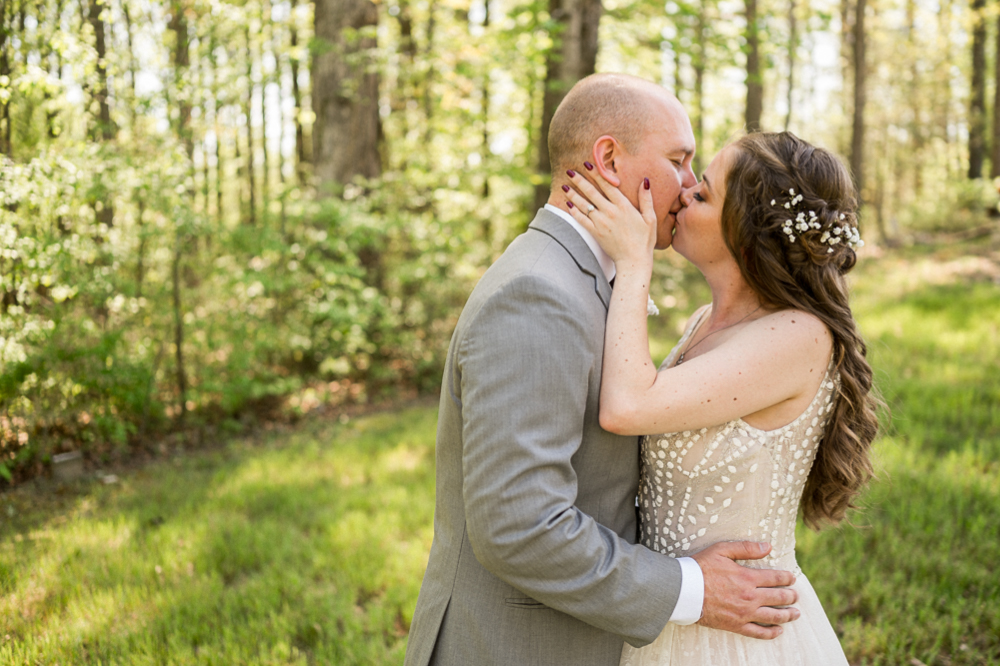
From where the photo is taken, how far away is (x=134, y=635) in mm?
3197

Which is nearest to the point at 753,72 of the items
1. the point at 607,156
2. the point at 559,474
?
the point at 607,156

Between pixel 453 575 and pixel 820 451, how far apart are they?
1270mm

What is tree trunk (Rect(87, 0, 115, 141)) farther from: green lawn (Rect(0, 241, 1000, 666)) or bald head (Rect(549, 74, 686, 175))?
bald head (Rect(549, 74, 686, 175))

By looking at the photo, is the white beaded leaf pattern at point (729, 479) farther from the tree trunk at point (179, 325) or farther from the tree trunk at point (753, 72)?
the tree trunk at point (753, 72)

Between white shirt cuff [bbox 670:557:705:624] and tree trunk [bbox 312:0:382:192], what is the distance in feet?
27.6

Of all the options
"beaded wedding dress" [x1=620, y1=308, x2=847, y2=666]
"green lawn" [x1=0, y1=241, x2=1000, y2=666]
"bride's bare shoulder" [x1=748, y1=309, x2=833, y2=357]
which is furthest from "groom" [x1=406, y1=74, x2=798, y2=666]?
"green lawn" [x1=0, y1=241, x2=1000, y2=666]

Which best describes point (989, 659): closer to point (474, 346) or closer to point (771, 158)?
point (771, 158)

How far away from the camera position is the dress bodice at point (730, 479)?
1.97 metres

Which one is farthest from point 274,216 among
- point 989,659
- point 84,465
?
point 989,659

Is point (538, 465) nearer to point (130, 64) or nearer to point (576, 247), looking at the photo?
point (576, 247)

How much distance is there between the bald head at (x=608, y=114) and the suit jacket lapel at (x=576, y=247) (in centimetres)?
24

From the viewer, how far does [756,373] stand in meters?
1.84

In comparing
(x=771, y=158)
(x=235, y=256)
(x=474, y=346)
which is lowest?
(x=235, y=256)

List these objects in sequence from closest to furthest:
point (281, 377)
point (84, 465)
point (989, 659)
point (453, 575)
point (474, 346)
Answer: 1. point (474, 346)
2. point (453, 575)
3. point (989, 659)
4. point (84, 465)
5. point (281, 377)
